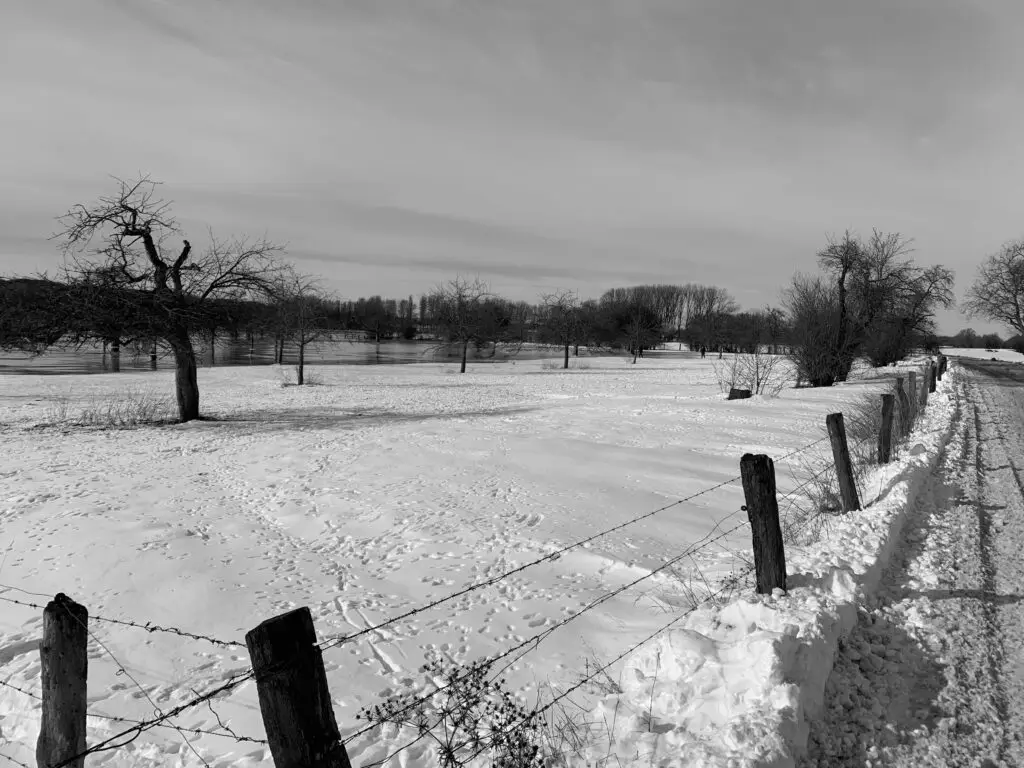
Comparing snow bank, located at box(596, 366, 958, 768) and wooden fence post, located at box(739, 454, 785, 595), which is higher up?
wooden fence post, located at box(739, 454, 785, 595)

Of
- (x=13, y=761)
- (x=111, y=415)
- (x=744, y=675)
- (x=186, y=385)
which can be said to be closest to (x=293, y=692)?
(x=13, y=761)

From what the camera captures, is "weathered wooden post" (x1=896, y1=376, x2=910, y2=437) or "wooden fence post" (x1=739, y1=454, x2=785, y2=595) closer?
"wooden fence post" (x1=739, y1=454, x2=785, y2=595)

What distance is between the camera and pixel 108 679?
421 centimetres

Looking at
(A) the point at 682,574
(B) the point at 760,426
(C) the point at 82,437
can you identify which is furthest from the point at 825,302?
(C) the point at 82,437

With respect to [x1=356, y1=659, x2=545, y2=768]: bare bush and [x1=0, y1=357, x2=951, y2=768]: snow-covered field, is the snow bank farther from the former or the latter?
[x1=356, y1=659, x2=545, y2=768]: bare bush

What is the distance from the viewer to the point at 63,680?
7.54 ft

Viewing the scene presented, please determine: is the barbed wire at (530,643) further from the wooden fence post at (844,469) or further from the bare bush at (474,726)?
the wooden fence post at (844,469)

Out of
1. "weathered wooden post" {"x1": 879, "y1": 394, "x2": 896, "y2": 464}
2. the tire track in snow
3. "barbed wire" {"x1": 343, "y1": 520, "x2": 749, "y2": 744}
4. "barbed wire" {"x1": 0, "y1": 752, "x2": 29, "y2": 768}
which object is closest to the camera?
"barbed wire" {"x1": 343, "y1": 520, "x2": 749, "y2": 744}

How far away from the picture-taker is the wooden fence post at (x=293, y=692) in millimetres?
1952

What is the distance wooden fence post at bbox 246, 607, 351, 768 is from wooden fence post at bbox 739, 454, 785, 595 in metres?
3.44

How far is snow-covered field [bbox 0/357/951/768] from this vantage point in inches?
140

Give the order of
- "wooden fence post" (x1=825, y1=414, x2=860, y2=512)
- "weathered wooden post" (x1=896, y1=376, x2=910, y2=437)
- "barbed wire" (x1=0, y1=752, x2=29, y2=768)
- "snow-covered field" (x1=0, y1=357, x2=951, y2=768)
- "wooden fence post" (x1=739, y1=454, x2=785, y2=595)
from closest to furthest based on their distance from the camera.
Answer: "barbed wire" (x1=0, y1=752, x2=29, y2=768) < "snow-covered field" (x1=0, y1=357, x2=951, y2=768) < "wooden fence post" (x1=739, y1=454, x2=785, y2=595) < "wooden fence post" (x1=825, y1=414, x2=860, y2=512) < "weathered wooden post" (x1=896, y1=376, x2=910, y2=437)

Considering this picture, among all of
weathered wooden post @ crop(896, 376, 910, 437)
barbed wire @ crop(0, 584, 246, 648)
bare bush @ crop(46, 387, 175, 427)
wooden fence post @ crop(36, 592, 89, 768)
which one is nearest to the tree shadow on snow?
bare bush @ crop(46, 387, 175, 427)

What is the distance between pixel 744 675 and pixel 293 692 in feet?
8.87
